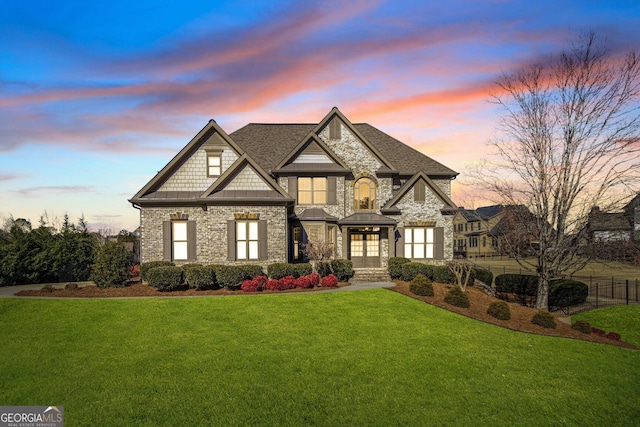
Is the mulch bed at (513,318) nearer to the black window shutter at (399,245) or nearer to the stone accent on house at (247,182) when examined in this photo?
the black window shutter at (399,245)

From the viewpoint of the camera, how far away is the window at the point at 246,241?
23125 millimetres

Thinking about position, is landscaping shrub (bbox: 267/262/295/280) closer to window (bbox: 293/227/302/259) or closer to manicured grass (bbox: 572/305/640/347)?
window (bbox: 293/227/302/259)

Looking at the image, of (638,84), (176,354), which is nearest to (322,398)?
(176,354)

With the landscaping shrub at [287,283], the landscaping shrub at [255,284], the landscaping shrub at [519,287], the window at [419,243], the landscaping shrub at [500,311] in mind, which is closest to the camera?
the landscaping shrub at [500,311]

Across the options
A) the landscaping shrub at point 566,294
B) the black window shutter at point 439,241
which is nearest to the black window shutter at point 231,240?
the black window shutter at point 439,241

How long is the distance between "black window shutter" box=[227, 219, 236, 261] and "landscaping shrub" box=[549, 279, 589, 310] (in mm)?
18162

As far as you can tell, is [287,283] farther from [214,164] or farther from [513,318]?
[513,318]

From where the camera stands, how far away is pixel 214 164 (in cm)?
2545

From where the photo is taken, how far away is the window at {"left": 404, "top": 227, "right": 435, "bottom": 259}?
29.3 meters

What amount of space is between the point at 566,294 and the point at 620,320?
5.41 m

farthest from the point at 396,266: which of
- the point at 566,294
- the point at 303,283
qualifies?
the point at 566,294

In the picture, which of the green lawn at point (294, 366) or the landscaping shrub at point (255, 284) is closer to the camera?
the green lawn at point (294, 366)

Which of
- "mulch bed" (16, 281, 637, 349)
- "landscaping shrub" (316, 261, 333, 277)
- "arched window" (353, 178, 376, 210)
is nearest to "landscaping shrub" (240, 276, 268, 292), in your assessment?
"mulch bed" (16, 281, 637, 349)

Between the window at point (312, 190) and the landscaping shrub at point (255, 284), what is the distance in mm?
8716
